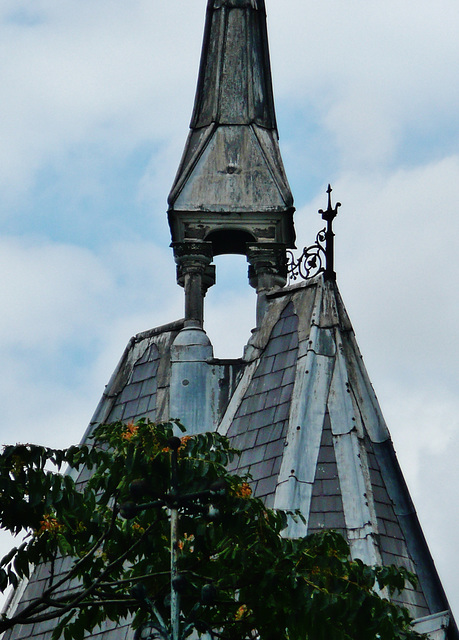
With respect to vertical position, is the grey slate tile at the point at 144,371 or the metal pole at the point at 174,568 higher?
the grey slate tile at the point at 144,371

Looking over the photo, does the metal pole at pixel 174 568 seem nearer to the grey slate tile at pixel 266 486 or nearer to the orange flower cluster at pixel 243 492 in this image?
the orange flower cluster at pixel 243 492

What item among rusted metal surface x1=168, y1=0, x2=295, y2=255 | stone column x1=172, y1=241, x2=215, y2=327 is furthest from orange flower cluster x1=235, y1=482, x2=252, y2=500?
rusted metal surface x1=168, y1=0, x2=295, y2=255

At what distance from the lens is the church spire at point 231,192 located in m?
32.2

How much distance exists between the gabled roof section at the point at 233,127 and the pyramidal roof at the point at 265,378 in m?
0.02

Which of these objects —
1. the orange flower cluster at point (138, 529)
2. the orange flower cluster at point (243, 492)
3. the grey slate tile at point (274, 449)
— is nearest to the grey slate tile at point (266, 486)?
the grey slate tile at point (274, 449)

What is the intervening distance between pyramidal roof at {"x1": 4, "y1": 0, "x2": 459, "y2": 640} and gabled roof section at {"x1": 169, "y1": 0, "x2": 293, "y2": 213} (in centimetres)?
2

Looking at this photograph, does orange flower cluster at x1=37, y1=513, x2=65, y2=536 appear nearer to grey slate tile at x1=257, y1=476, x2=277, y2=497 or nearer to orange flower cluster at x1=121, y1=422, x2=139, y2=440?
orange flower cluster at x1=121, y1=422, x2=139, y2=440

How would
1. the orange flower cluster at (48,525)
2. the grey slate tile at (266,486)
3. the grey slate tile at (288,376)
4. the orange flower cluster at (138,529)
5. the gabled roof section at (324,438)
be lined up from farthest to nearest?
1. the grey slate tile at (288,376)
2. the grey slate tile at (266,486)
3. the gabled roof section at (324,438)
4. the orange flower cluster at (138,529)
5. the orange flower cluster at (48,525)

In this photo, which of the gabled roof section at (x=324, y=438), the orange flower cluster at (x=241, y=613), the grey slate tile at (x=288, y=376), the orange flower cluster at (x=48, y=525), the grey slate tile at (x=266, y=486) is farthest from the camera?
the grey slate tile at (x=288, y=376)

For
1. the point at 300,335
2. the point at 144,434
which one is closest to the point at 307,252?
the point at 300,335

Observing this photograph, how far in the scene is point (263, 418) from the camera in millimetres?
28438

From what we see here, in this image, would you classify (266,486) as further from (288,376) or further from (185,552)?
(185,552)

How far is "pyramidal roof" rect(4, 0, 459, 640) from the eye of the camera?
2628 cm

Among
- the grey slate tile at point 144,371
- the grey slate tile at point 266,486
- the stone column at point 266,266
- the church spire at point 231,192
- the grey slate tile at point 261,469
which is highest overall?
the church spire at point 231,192
